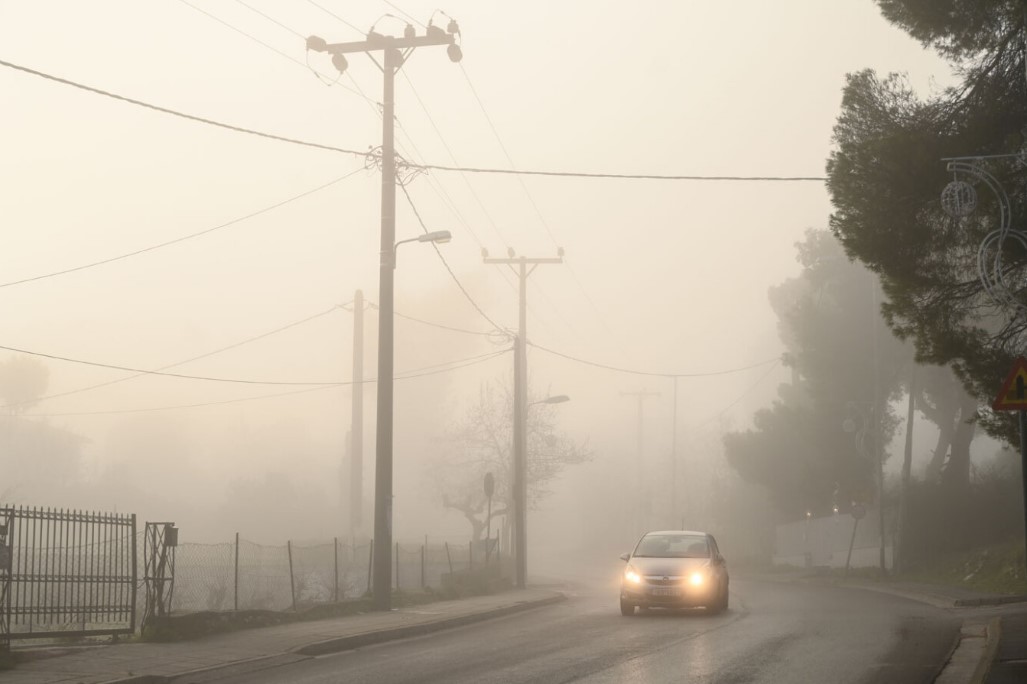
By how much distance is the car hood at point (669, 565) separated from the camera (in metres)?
23.5

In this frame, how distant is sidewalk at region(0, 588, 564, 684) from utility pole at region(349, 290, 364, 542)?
31.3 m

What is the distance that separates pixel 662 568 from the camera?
77.4ft

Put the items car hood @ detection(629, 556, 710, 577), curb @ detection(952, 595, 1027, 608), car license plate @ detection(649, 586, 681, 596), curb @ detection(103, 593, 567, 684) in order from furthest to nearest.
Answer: curb @ detection(952, 595, 1027, 608)
car hood @ detection(629, 556, 710, 577)
car license plate @ detection(649, 586, 681, 596)
curb @ detection(103, 593, 567, 684)

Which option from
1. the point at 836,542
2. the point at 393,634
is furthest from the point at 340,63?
the point at 836,542

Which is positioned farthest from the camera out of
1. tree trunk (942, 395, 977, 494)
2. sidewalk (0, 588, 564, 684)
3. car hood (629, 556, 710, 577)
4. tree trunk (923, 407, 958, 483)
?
tree trunk (923, 407, 958, 483)

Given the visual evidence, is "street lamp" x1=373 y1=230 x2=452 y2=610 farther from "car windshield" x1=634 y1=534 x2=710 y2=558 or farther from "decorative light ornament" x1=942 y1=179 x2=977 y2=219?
"decorative light ornament" x1=942 y1=179 x2=977 y2=219

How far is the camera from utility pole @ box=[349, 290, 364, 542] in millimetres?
55969

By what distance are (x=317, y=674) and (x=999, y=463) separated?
135ft

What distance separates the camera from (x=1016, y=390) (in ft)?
47.9

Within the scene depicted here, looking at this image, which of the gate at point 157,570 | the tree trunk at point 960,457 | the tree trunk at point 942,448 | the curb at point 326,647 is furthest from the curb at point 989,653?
the tree trunk at point 942,448

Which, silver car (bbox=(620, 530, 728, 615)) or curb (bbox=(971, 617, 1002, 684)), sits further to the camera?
silver car (bbox=(620, 530, 728, 615))

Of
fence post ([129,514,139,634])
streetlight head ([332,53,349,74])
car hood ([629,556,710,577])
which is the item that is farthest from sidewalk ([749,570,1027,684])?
streetlight head ([332,53,349,74])

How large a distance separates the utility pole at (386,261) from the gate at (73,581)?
7.15m

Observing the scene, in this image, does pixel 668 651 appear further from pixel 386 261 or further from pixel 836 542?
pixel 836 542
